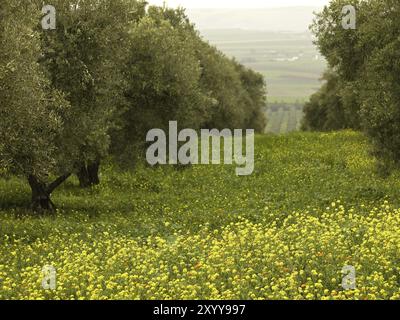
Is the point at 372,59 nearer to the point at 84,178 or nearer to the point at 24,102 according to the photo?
the point at 24,102

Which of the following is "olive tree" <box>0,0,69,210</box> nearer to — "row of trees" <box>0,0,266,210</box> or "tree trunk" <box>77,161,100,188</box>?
"row of trees" <box>0,0,266,210</box>

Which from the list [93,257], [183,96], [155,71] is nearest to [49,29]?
[155,71]

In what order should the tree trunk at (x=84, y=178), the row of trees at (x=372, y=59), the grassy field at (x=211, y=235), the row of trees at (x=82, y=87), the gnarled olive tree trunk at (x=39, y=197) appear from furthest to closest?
the tree trunk at (x=84, y=178)
the gnarled olive tree trunk at (x=39, y=197)
the row of trees at (x=372, y=59)
the row of trees at (x=82, y=87)
the grassy field at (x=211, y=235)

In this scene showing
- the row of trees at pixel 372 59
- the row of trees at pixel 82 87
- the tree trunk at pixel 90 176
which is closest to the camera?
the row of trees at pixel 82 87

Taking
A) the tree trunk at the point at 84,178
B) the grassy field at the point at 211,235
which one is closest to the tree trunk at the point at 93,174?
the tree trunk at the point at 84,178

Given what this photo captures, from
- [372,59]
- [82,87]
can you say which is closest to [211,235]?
[82,87]

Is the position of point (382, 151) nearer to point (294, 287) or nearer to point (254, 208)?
point (254, 208)

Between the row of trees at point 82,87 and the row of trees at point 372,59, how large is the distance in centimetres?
785

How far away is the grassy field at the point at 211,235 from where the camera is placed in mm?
14953


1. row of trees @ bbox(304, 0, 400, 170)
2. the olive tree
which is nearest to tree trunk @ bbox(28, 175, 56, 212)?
the olive tree

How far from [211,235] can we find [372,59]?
36.2 feet

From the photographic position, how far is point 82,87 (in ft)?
83.7

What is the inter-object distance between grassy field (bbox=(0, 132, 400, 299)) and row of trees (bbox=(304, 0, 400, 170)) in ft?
10.7

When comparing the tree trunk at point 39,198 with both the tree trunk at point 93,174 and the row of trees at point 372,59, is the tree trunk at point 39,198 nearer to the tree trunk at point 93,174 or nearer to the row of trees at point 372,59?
the tree trunk at point 93,174
